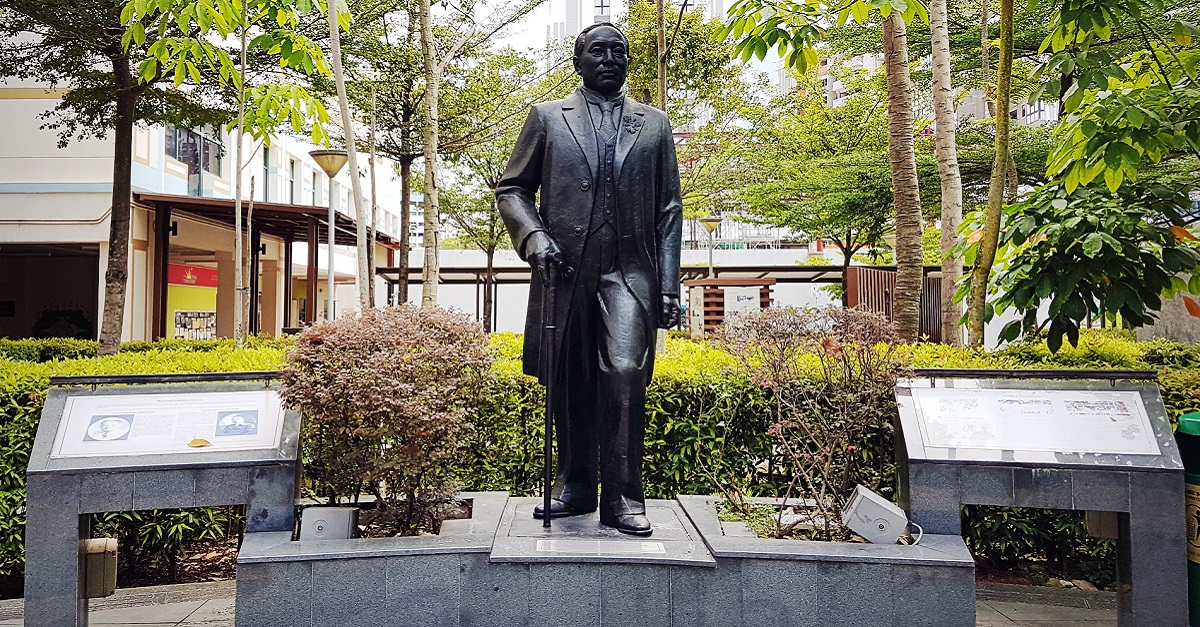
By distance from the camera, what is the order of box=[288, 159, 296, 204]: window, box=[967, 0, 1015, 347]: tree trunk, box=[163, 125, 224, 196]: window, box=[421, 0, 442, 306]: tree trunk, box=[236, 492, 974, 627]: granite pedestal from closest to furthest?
1. box=[236, 492, 974, 627]: granite pedestal
2. box=[967, 0, 1015, 347]: tree trunk
3. box=[421, 0, 442, 306]: tree trunk
4. box=[163, 125, 224, 196]: window
5. box=[288, 159, 296, 204]: window

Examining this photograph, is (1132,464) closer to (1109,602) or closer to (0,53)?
(1109,602)

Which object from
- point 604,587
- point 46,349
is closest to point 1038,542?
point 604,587

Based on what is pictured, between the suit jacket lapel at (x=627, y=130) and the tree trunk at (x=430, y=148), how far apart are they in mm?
4381

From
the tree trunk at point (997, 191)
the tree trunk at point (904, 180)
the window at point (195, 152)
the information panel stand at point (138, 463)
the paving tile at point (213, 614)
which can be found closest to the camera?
the information panel stand at point (138, 463)

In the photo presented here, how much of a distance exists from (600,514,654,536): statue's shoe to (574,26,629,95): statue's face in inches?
90.9

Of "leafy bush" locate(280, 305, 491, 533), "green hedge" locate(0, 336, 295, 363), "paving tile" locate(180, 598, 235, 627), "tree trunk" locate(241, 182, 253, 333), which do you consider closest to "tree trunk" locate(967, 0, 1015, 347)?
"leafy bush" locate(280, 305, 491, 533)

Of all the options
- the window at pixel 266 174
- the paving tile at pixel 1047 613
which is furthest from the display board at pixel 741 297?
the window at pixel 266 174

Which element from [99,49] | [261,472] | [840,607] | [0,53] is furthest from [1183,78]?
[0,53]

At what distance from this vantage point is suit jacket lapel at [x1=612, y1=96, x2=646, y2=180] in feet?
14.9

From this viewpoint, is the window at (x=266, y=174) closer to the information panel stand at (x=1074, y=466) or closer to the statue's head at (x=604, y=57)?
the statue's head at (x=604, y=57)

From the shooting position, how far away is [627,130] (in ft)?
15.1

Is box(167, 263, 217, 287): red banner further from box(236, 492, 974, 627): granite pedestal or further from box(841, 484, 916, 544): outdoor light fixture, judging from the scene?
box(841, 484, 916, 544): outdoor light fixture

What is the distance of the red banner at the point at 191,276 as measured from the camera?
19297 mm

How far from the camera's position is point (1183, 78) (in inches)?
231
